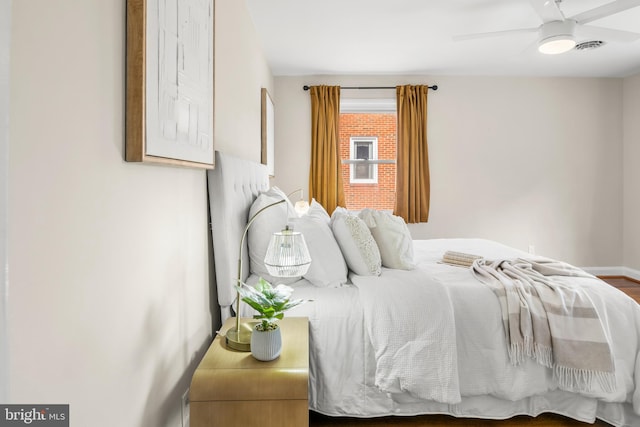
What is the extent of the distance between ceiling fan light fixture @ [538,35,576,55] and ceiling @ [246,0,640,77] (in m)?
0.09

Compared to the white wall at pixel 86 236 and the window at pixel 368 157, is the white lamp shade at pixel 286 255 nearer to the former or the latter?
the white wall at pixel 86 236

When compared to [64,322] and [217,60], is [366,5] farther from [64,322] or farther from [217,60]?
[64,322]

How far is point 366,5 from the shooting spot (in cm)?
280

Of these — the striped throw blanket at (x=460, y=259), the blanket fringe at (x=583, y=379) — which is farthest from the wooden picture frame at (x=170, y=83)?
the blanket fringe at (x=583, y=379)

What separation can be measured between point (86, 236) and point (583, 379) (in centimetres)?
211

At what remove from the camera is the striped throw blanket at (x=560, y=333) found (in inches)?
67.9

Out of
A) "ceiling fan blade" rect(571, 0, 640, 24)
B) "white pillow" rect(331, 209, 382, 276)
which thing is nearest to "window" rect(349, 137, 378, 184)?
"ceiling fan blade" rect(571, 0, 640, 24)

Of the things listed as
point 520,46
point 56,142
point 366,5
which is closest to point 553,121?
point 520,46

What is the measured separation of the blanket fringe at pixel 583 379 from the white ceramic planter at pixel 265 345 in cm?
138

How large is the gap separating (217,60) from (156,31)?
0.87m

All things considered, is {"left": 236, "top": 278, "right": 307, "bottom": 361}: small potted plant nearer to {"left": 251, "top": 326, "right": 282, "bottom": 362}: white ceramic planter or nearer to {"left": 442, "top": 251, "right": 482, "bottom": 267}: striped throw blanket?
{"left": 251, "top": 326, "right": 282, "bottom": 362}: white ceramic planter

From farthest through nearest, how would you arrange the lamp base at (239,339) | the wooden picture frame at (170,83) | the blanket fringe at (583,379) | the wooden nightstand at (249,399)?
1. the blanket fringe at (583,379)
2. the lamp base at (239,339)
3. the wooden nightstand at (249,399)
4. the wooden picture frame at (170,83)

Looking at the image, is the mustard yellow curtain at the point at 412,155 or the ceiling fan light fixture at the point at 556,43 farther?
the mustard yellow curtain at the point at 412,155

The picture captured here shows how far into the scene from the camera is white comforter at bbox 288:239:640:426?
176 centimetres
